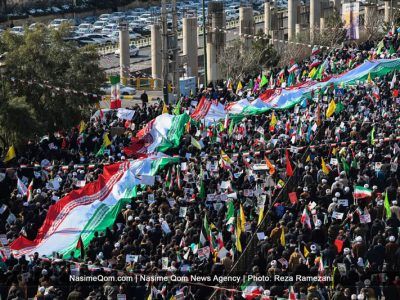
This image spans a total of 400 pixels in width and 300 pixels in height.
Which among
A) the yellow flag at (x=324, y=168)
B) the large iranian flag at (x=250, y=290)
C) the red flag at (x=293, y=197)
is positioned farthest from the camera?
the yellow flag at (x=324, y=168)

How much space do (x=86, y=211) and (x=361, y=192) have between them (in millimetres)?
6007

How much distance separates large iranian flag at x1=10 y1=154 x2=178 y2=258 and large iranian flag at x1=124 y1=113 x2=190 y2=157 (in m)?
3.37

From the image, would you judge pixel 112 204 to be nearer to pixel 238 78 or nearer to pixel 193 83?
pixel 193 83

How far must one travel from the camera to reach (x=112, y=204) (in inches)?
882

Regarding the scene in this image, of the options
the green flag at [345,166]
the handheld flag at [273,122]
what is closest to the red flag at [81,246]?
the green flag at [345,166]

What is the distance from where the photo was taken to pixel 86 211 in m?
21.7

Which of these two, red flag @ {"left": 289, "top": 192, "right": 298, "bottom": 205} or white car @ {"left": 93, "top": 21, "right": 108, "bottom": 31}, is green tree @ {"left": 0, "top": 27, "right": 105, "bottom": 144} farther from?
white car @ {"left": 93, "top": 21, "right": 108, "bottom": 31}

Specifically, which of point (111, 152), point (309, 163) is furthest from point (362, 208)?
point (111, 152)

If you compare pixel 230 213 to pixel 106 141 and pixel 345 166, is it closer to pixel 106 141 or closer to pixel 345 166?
pixel 345 166

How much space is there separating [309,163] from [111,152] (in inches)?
237

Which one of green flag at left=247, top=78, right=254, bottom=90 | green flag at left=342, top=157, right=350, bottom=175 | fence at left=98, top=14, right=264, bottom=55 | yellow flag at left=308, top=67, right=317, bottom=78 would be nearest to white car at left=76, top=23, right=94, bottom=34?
fence at left=98, top=14, right=264, bottom=55

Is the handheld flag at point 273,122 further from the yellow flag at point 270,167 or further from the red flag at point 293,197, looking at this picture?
the red flag at point 293,197

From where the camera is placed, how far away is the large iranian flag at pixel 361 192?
21.9 metres

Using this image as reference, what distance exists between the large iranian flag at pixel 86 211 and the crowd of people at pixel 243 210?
0.29 metres
